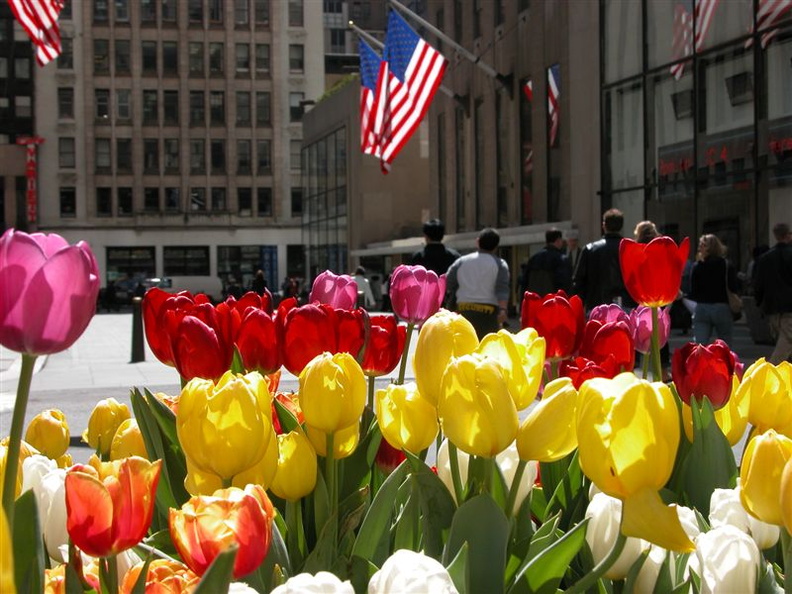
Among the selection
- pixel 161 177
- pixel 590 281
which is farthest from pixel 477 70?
pixel 161 177

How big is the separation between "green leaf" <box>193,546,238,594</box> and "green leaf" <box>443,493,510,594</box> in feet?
1.35

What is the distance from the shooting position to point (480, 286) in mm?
9305

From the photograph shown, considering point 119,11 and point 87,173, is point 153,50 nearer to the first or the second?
point 119,11

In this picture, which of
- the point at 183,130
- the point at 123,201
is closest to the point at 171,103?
the point at 183,130

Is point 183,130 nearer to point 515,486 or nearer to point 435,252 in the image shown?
point 435,252

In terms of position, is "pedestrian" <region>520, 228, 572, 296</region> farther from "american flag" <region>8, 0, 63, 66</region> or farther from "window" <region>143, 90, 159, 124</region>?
"window" <region>143, 90, 159, 124</region>

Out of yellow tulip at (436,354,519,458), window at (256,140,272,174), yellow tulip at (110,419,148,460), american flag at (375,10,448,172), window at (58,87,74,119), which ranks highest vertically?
window at (58,87,74,119)

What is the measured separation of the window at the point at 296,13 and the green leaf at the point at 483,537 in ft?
231

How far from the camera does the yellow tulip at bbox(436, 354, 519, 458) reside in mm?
1224

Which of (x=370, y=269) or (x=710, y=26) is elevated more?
(x=710, y=26)

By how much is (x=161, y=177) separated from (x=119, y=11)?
31.4ft

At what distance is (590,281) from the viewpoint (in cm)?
887

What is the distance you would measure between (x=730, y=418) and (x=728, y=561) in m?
0.65

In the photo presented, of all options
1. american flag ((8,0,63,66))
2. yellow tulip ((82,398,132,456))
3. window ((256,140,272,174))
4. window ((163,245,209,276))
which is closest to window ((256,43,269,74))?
window ((256,140,272,174))
